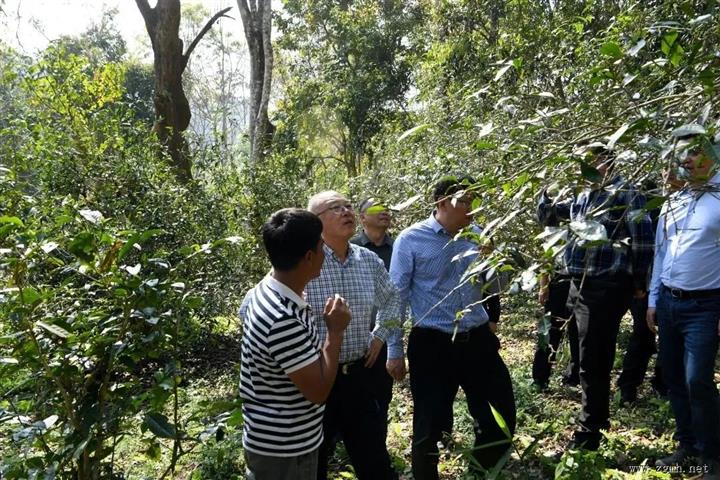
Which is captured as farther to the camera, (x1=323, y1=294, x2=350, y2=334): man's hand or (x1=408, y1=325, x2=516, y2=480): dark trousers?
(x1=408, y1=325, x2=516, y2=480): dark trousers

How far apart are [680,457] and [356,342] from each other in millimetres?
2181

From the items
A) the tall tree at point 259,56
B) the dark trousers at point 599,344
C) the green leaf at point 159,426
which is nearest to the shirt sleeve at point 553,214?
the dark trousers at point 599,344

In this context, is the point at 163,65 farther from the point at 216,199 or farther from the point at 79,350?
the point at 79,350

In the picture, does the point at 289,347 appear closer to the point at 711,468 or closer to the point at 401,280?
the point at 401,280

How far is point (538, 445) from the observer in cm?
459

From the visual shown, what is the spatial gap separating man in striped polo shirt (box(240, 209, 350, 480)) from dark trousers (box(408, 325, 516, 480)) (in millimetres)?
1108

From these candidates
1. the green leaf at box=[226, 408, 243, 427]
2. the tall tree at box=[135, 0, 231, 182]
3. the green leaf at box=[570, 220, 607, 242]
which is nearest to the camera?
the green leaf at box=[570, 220, 607, 242]

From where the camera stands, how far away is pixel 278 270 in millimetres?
2590

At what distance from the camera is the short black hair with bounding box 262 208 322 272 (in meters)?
2.57

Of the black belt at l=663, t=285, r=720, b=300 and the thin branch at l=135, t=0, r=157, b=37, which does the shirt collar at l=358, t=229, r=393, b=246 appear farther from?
the thin branch at l=135, t=0, r=157, b=37

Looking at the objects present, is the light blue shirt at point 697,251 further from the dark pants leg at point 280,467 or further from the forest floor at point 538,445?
the dark pants leg at point 280,467

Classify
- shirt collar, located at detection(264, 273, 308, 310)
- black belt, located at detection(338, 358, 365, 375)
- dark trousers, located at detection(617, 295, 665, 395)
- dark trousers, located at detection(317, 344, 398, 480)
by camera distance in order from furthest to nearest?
dark trousers, located at detection(617, 295, 665, 395)
black belt, located at detection(338, 358, 365, 375)
dark trousers, located at detection(317, 344, 398, 480)
shirt collar, located at detection(264, 273, 308, 310)

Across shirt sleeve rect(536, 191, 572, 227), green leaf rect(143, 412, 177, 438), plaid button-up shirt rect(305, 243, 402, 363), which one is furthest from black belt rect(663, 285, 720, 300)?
green leaf rect(143, 412, 177, 438)

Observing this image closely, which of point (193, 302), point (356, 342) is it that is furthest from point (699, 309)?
point (193, 302)
